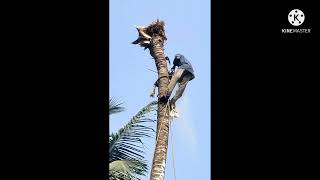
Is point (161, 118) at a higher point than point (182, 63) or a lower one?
lower

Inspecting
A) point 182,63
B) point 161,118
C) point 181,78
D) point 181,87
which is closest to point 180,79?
point 181,78

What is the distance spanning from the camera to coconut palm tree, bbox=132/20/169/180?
34.9 ft

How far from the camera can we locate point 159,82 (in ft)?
36.5

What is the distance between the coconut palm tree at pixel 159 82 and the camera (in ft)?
34.9

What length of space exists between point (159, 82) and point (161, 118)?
2.03ft
